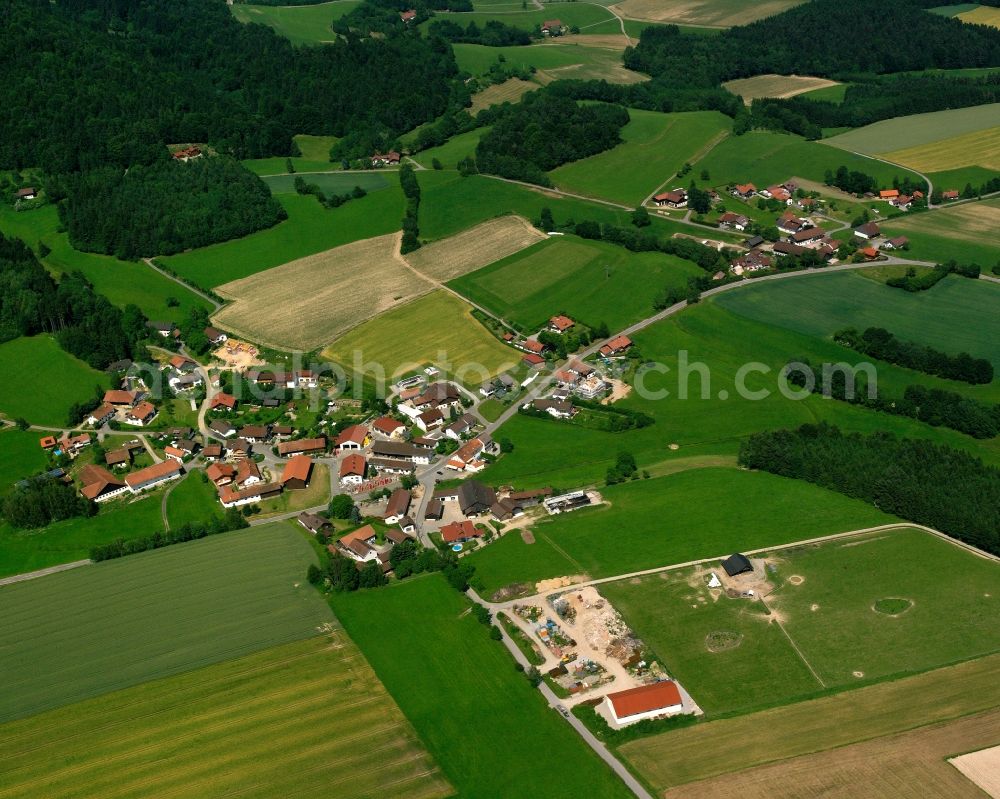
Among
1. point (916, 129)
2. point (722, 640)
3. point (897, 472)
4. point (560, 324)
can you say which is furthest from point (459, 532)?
point (916, 129)

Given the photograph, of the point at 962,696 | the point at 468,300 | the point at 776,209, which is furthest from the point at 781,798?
the point at 776,209

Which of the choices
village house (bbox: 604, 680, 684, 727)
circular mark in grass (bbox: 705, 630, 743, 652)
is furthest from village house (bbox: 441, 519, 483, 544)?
village house (bbox: 604, 680, 684, 727)

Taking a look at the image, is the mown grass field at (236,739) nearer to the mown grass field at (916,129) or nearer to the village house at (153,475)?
the village house at (153,475)

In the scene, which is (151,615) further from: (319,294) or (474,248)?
(474,248)

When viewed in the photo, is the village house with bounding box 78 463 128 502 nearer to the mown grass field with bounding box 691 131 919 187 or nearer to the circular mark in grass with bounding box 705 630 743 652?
the circular mark in grass with bounding box 705 630 743 652

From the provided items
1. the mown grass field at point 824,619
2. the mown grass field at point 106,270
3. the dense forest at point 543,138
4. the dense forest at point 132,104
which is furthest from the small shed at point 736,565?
the dense forest at point 132,104

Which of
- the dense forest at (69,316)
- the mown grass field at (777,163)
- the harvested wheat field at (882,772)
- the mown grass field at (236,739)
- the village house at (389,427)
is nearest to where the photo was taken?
the harvested wheat field at (882,772)
